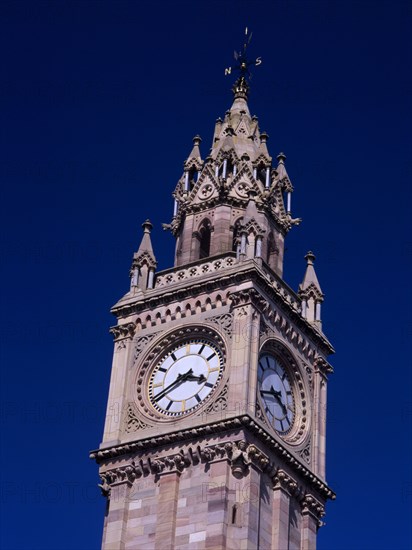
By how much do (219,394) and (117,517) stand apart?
606cm

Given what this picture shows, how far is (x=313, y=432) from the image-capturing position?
60281 millimetres

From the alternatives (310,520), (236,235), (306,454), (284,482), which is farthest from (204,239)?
(310,520)

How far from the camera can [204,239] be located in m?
65.7

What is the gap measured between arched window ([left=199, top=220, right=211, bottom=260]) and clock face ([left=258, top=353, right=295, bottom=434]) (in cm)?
729

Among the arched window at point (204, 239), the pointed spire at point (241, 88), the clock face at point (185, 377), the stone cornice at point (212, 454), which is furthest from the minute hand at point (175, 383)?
the pointed spire at point (241, 88)

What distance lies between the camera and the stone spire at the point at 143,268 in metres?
62.9

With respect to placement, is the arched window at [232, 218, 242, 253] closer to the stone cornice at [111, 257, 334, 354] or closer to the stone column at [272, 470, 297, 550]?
the stone cornice at [111, 257, 334, 354]

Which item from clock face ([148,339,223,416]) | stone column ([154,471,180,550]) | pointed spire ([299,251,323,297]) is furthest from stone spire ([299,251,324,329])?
stone column ([154,471,180,550])

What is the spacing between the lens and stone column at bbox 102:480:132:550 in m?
56.1

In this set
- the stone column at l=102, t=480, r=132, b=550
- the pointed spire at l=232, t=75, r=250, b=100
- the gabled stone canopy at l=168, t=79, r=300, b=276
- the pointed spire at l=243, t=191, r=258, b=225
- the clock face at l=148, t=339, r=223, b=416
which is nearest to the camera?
the stone column at l=102, t=480, r=132, b=550

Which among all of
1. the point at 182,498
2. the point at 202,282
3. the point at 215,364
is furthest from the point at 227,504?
the point at 202,282

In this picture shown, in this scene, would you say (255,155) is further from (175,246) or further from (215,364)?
(215,364)

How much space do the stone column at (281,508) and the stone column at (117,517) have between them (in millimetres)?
5620

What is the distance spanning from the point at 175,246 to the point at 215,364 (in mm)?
9590
